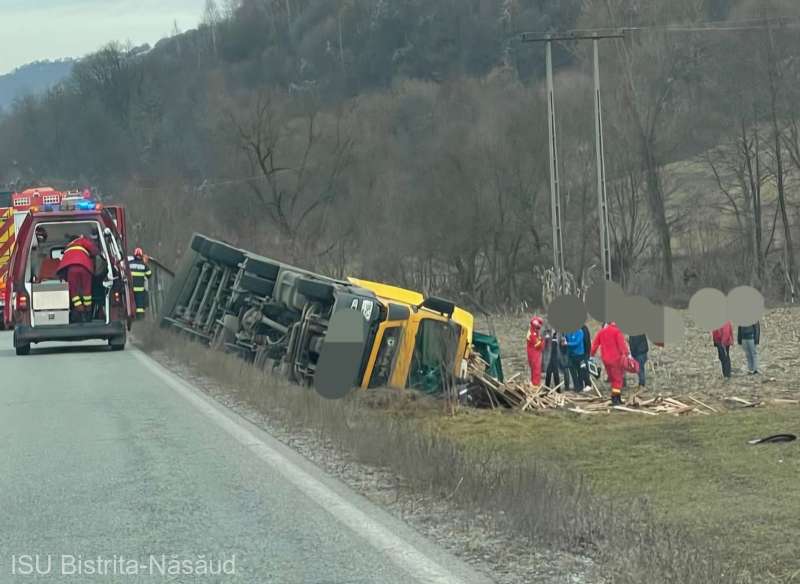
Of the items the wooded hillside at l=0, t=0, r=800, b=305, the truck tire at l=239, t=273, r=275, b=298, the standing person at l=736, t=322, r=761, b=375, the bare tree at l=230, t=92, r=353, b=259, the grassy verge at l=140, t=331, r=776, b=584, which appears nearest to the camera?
the grassy verge at l=140, t=331, r=776, b=584

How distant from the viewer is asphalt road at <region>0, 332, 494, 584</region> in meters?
6.64

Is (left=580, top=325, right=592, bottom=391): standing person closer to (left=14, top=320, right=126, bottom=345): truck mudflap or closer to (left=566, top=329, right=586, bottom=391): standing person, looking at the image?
(left=566, top=329, right=586, bottom=391): standing person

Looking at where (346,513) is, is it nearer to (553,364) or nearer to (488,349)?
(488,349)

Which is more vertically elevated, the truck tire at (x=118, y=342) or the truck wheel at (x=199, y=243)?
the truck wheel at (x=199, y=243)

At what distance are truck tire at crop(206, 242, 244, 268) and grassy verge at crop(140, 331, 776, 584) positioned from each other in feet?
11.3

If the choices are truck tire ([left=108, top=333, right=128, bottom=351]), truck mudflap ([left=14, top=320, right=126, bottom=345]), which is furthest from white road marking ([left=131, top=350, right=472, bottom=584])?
truck tire ([left=108, top=333, right=128, bottom=351])

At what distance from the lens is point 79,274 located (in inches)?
882

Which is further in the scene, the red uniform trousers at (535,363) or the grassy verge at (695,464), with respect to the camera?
the red uniform trousers at (535,363)

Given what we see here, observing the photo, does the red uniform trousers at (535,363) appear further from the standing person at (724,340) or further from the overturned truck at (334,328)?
the standing person at (724,340)

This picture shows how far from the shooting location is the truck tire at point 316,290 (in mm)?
17516

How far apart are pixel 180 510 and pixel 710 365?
18.4m

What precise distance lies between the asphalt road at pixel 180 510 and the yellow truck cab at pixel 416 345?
381 centimetres

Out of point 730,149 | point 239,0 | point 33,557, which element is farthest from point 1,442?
point 239,0

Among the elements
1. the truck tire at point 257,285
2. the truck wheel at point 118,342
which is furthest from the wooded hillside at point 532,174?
the truck tire at point 257,285
